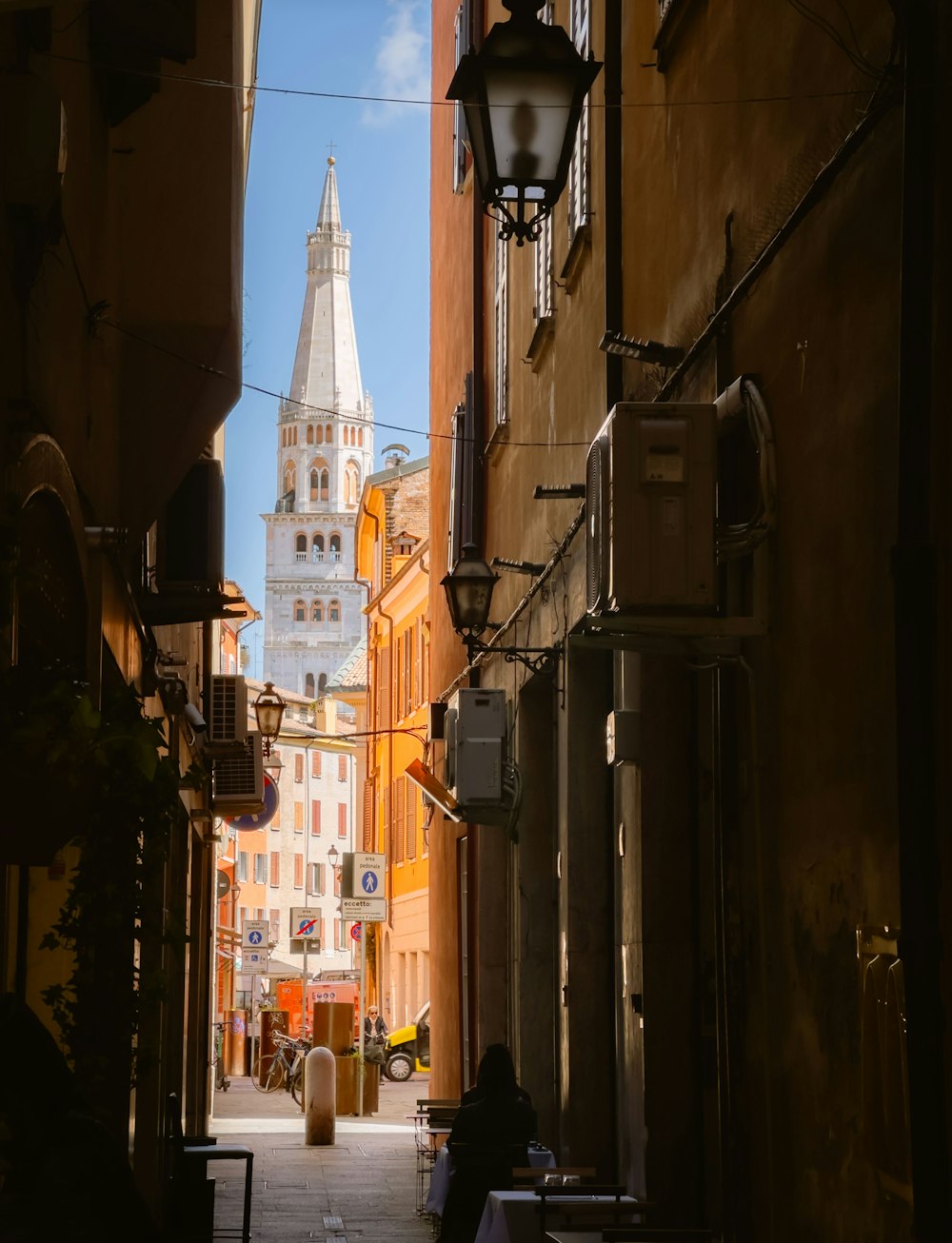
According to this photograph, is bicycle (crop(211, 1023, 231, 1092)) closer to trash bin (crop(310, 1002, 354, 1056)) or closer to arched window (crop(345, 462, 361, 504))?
trash bin (crop(310, 1002, 354, 1056))

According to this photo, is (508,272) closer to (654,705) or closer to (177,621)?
(177,621)

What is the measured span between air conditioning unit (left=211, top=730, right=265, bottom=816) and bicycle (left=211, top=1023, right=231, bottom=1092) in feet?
53.9

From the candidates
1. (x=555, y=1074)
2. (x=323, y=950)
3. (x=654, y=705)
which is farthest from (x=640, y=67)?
(x=323, y=950)

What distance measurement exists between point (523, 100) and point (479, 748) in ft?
26.2

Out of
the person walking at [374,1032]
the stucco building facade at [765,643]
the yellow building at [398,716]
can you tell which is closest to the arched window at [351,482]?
the yellow building at [398,716]

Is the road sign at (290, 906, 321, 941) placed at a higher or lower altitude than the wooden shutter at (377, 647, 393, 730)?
lower

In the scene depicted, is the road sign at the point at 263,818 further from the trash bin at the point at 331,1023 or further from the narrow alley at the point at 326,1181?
the narrow alley at the point at 326,1181

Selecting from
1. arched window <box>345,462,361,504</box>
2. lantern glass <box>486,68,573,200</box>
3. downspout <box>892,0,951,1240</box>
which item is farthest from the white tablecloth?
arched window <box>345,462,361,504</box>

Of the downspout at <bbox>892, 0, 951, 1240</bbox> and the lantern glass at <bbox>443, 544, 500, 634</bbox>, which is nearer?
the downspout at <bbox>892, 0, 951, 1240</bbox>

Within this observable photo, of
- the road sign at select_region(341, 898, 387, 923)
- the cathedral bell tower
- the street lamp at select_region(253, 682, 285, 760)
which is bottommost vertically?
the road sign at select_region(341, 898, 387, 923)

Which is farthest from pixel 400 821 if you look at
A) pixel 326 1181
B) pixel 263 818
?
pixel 326 1181

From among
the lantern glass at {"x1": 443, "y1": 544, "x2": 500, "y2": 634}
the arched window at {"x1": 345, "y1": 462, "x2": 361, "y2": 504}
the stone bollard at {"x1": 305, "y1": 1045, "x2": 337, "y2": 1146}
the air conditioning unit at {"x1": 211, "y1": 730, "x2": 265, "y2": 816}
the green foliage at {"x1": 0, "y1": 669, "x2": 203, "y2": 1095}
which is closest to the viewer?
the green foliage at {"x1": 0, "y1": 669, "x2": 203, "y2": 1095}

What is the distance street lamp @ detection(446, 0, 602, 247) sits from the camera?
291 inches

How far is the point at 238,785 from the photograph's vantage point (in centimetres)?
2269
